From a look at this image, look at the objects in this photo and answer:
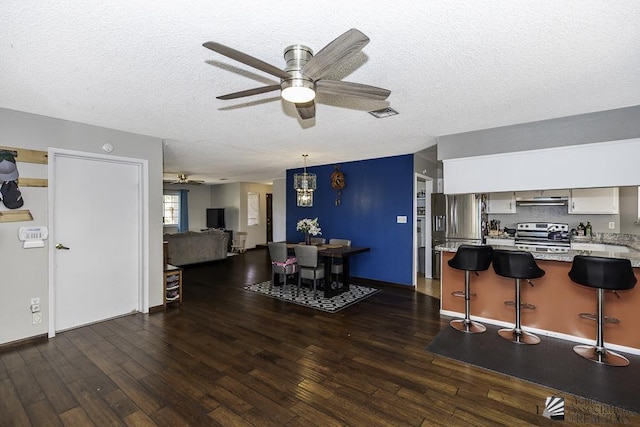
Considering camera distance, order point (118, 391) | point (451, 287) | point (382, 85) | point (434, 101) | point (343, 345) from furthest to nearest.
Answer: point (451, 287) → point (343, 345) → point (434, 101) → point (382, 85) → point (118, 391)

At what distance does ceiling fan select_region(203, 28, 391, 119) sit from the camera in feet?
4.77

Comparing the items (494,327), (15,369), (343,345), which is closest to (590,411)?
(494,327)

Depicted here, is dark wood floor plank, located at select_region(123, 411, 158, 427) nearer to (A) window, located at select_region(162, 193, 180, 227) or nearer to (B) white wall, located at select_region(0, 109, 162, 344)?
(B) white wall, located at select_region(0, 109, 162, 344)

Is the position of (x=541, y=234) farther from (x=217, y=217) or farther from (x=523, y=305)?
(x=217, y=217)

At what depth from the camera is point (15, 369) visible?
8.45 ft

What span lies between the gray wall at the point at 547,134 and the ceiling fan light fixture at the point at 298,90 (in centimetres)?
280

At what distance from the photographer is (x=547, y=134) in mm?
3350

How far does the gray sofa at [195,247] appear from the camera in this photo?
22.4ft

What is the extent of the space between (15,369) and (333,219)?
490 cm

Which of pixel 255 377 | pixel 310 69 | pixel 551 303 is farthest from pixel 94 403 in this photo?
pixel 551 303

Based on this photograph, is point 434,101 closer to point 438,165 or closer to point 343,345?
point 343,345

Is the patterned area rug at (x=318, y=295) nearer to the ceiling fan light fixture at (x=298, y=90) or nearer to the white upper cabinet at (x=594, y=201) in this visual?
the ceiling fan light fixture at (x=298, y=90)

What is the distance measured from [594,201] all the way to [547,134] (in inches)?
89.9

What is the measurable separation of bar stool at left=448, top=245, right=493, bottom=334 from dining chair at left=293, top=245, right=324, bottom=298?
196 cm
